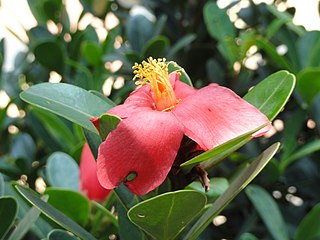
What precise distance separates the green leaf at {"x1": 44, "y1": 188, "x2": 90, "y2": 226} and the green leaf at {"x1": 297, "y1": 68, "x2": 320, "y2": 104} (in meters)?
0.42

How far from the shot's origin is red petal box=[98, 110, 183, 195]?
0.55 metres

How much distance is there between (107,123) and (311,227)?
0.45 meters

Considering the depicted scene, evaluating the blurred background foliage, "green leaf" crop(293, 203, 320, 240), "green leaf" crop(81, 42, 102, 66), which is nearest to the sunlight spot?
the blurred background foliage

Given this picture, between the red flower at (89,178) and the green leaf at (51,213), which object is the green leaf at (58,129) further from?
the green leaf at (51,213)

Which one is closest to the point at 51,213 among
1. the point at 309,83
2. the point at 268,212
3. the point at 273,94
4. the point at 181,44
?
the point at 273,94

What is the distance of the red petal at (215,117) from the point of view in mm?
570

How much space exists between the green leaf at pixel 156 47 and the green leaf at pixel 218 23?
94 millimetres

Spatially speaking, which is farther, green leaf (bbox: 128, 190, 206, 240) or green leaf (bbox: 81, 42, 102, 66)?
green leaf (bbox: 81, 42, 102, 66)

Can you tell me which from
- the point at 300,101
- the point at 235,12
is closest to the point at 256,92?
the point at 300,101

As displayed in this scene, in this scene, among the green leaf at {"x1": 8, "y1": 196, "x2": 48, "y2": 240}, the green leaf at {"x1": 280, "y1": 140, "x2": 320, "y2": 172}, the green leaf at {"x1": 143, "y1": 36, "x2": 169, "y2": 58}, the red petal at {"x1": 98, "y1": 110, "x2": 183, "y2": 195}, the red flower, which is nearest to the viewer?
the red petal at {"x1": 98, "y1": 110, "x2": 183, "y2": 195}

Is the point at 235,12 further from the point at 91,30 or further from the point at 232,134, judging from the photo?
the point at 232,134

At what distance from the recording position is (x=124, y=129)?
57 centimetres

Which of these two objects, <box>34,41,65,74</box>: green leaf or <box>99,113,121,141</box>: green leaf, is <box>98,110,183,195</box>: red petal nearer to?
<box>99,113,121,141</box>: green leaf

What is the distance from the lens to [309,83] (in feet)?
3.38
